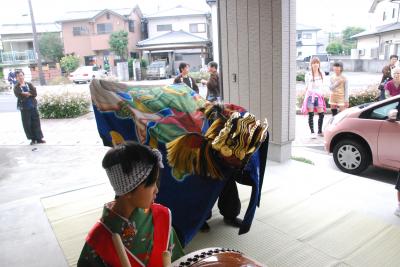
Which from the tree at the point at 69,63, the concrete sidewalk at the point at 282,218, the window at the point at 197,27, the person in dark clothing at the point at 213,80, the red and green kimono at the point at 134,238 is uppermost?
the window at the point at 197,27

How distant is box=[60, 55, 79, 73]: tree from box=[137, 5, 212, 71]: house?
3.62 metres

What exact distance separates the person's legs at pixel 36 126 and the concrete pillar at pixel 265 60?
332cm

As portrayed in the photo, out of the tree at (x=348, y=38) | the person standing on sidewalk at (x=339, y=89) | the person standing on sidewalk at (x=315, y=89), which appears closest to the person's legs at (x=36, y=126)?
the person standing on sidewalk at (x=315, y=89)

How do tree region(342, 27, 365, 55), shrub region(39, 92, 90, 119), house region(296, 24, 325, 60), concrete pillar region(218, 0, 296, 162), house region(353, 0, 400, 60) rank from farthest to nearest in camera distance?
tree region(342, 27, 365, 55) < house region(296, 24, 325, 60) < house region(353, 0, 400, 60) < shrub region(39, 92, 90, 119) < concrete pillar region(218, 0, 296, 162)

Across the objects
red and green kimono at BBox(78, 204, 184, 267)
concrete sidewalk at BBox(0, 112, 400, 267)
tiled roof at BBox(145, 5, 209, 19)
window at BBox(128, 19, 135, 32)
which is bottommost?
concrete sidewalk at BBox(0, 112, 400, 267)

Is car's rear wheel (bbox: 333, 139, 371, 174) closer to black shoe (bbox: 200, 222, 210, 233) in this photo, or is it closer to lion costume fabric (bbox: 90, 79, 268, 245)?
black shoe (bbox: 200, 222, 210, 233)

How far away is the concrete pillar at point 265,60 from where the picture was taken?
149 inches

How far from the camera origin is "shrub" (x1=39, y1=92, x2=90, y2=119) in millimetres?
8838

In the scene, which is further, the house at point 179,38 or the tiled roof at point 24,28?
the tiled roof at point 24,28

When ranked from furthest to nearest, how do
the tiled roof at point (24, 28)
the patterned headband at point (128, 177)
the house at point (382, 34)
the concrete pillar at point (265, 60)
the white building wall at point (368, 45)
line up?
the tiled roof at point (24, 28), the white building wall at point (368, 45), the house at point (382, 34), the concrete pillar at point (265, 60), the patterned headband at point (128, 177)

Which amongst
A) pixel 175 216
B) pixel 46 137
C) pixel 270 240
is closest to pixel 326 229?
pixel 270 240

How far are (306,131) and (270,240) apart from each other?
4202 mm

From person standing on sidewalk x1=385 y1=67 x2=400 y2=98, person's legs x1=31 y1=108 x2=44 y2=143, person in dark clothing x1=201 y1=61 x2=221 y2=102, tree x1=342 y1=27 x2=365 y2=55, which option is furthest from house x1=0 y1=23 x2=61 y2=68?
tree x1=342 y1=27 x2=365 y2=55

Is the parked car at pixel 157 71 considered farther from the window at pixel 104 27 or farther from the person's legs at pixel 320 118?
the person's legs at pixel 320 118
